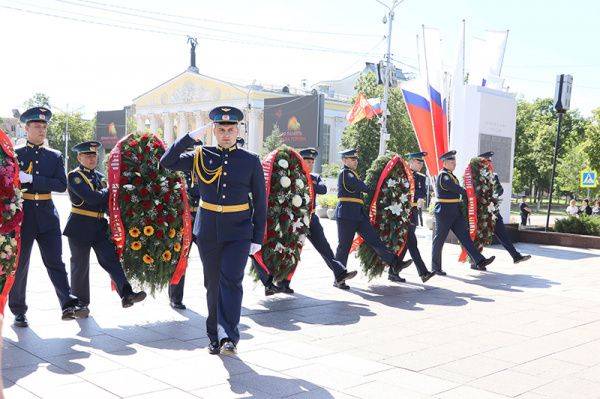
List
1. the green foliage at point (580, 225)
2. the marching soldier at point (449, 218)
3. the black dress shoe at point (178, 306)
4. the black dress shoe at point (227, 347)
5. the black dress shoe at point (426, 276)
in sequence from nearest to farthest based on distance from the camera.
A: the black dress shoe at point (227, 347) < the black dress shoe at point (178, 306) < the black dress shoe at point (426, 276) < the marching soldier at point (449, 218) < the green foliage at point (580, 225)

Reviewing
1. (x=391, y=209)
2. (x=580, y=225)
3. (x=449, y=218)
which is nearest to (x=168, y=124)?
(x=580, y=225)

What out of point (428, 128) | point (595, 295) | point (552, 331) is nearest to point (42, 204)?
point (552, 331)

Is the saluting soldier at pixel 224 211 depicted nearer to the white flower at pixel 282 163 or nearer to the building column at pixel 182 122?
the white flower at pixel 282 163

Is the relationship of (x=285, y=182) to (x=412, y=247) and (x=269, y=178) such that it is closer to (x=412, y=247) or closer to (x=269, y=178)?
(x=269, y=178)

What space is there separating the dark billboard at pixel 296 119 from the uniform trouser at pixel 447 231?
39.9m

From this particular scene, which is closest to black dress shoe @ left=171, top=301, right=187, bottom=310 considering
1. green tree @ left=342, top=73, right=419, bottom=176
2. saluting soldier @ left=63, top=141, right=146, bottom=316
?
saluting soldier @ left=63, top=141, right=146, bottom=316

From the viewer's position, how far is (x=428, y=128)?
59.2ft

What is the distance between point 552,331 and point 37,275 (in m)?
6.80

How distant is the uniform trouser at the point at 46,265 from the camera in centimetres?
634

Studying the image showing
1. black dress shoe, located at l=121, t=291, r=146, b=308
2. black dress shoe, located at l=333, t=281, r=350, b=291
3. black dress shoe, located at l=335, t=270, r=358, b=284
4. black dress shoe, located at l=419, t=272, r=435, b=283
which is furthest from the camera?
black dress shoe, located at l=419, t=272, r=435, b=283

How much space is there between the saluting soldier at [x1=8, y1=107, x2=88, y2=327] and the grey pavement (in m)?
0.26

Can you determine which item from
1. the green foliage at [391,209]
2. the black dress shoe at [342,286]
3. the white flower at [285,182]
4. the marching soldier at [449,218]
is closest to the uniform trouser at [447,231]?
the marching soldier at [449,218]

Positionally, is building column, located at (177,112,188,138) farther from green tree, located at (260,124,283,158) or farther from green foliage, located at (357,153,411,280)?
green foliage, located at (357,153,411,280)

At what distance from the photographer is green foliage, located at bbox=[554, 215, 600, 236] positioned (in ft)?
52.1
